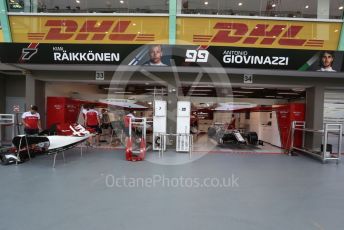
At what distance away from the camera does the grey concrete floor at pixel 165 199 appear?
Result: 2959 millimetres

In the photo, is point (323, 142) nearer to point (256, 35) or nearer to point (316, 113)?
point (316, 113)

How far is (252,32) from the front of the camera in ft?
28.0

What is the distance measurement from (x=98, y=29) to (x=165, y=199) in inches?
273

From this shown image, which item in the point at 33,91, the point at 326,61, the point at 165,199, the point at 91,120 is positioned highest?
the point at 326,61

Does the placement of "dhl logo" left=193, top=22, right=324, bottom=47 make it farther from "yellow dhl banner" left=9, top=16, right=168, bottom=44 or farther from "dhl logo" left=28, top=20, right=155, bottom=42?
"dhl logo" left=28, top=20, right=155, bottom=42

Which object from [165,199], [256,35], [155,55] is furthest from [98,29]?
[165,199]

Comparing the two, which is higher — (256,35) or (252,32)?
(252,32)

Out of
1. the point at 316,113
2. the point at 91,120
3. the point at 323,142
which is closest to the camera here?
the point at 323,142

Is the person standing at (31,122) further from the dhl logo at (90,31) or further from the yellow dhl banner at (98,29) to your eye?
the dhl logo at (90,31)

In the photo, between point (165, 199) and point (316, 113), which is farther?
point (316, 113)

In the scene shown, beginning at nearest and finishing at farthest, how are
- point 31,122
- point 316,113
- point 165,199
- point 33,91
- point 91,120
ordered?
point 165,199
point 31,122
point 316,113
point 33,91
point 91,120

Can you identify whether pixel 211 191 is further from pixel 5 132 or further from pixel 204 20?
pixel 5 132

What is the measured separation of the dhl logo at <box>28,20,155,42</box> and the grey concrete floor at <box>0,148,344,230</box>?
15.3ft

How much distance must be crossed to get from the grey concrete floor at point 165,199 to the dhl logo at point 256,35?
4629mm
